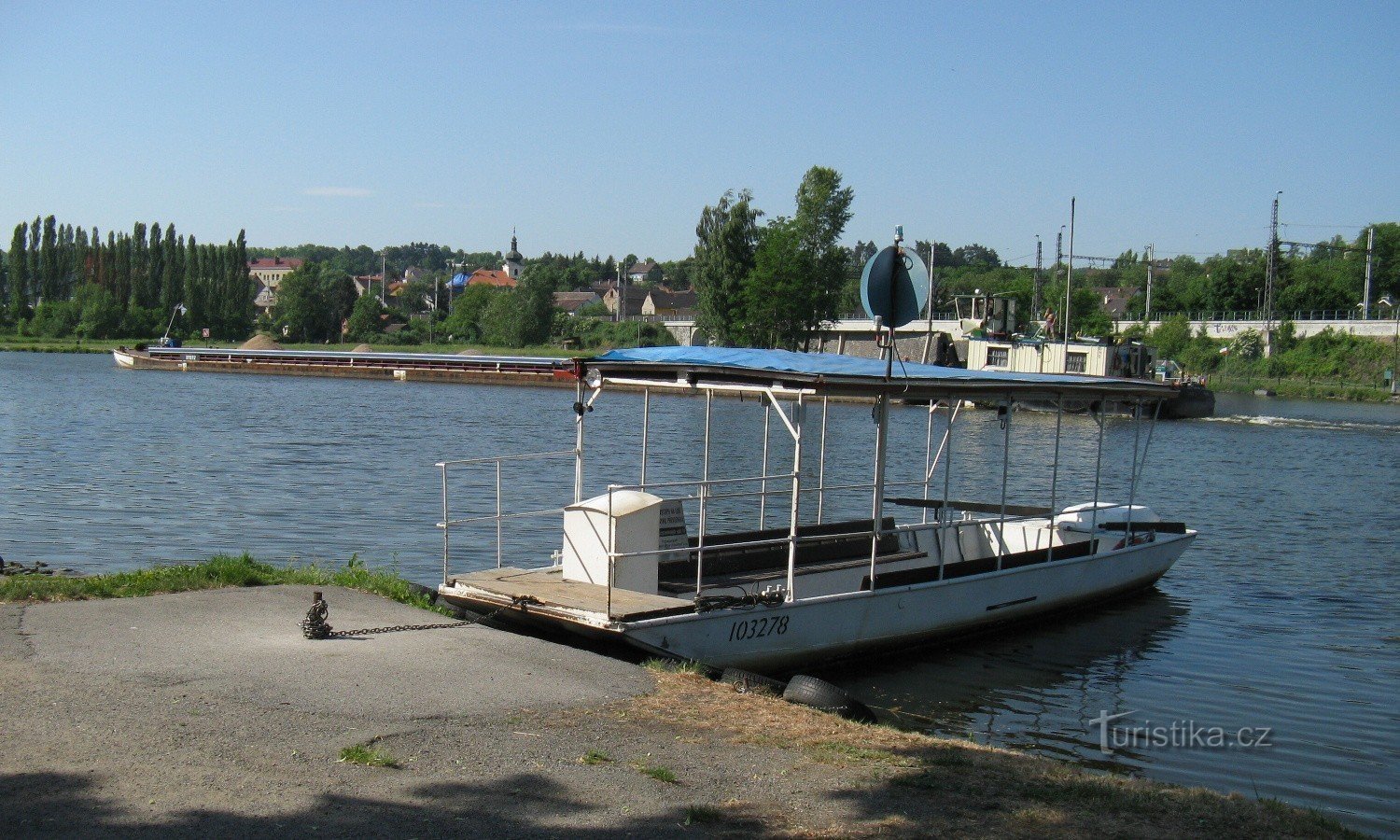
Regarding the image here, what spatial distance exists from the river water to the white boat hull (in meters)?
0.38

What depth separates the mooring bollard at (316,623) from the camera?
9.81 metres

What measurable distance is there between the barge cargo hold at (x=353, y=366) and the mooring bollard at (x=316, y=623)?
231ft

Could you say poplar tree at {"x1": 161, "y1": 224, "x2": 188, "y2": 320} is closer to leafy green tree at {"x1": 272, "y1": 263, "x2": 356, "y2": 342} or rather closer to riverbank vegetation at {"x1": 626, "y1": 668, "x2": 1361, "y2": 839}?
leafy green tree at {"x1": 272, "y1": 263, "x2": 356, "y2": 342}

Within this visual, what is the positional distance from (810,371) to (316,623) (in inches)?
213

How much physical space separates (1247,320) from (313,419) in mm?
95459

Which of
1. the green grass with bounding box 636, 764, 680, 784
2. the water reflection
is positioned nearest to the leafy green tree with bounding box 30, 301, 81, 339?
the water reflection

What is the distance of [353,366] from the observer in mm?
89062

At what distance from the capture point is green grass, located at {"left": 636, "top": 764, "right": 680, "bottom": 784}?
277 inches

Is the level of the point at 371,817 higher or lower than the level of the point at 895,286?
lower

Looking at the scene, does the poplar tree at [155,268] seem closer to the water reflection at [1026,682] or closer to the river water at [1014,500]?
the river water at [1014,500]

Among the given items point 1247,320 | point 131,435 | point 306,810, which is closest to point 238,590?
point 306,810

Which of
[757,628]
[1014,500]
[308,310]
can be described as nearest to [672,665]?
[757,628]

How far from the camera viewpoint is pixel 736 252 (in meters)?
92.1

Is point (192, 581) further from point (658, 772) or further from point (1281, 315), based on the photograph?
point (1281, 315)
